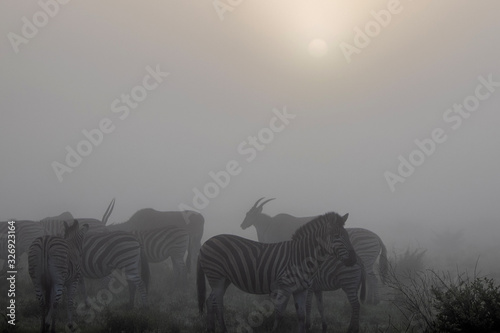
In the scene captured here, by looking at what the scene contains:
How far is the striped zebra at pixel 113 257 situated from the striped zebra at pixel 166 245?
2410 mm

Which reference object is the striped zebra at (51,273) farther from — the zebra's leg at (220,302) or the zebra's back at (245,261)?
the zebra's leg at (220,302)

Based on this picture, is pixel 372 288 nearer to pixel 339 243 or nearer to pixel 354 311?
pixel 354 311

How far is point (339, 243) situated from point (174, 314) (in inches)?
196

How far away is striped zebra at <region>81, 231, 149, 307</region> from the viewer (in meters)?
10.5

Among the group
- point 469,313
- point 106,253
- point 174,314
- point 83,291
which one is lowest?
point 174,314

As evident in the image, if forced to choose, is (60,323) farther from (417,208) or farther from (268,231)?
(417,208)

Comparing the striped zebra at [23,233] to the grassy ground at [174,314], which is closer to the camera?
→ the grassy ground at [174,314]

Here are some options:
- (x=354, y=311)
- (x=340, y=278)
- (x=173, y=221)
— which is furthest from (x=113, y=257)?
(x=173, y=221)

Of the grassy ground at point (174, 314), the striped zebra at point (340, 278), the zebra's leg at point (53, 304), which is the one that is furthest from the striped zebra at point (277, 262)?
the zebra's leg at point (53, 304)

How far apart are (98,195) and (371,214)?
2601 inches

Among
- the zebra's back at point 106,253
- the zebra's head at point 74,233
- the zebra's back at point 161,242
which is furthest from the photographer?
the zebra's back at point 161,242

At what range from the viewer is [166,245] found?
1361cm

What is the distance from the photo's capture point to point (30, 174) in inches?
4633

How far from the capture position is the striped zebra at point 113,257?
10.5 metres
